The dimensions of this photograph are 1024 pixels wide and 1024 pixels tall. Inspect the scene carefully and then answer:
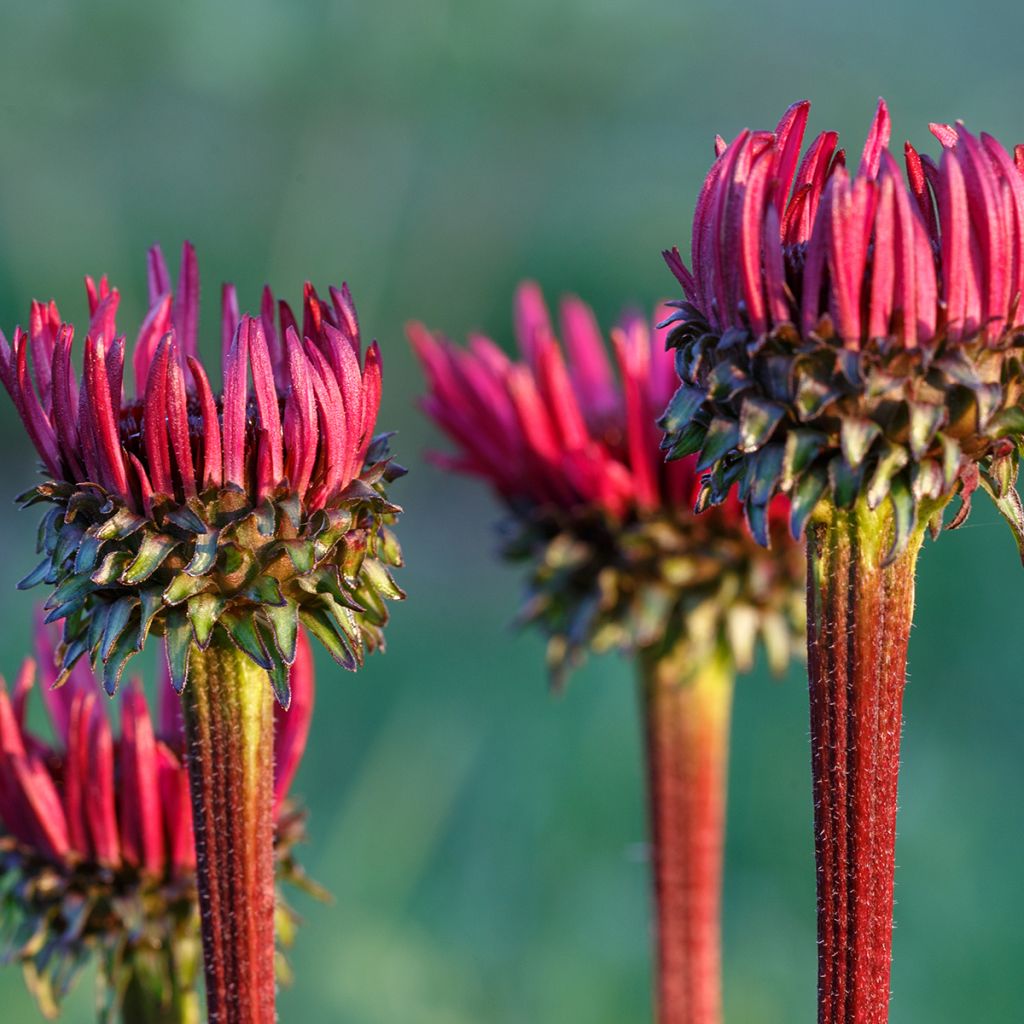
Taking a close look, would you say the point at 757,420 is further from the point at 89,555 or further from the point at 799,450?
the point at 89,555

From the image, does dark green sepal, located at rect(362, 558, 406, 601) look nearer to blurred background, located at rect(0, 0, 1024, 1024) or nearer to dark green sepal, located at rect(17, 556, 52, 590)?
dark green sepal, located at rect(17, 556, 52, 590)

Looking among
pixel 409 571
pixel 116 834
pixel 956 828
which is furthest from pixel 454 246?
pixel 116 834

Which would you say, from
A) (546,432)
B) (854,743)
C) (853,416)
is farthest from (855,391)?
(546,432)

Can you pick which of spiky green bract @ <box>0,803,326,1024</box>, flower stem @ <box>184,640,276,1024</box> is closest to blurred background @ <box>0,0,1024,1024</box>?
spiky green bract @ <box>0,803,326,1024</box>

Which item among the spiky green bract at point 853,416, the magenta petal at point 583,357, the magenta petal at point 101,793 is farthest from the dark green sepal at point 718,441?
the magenta petal at point 583,357

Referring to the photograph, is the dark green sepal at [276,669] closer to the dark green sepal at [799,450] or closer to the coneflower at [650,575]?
the dark green sepal at [799,450]

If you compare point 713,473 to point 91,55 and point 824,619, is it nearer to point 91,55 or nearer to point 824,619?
point 824,619

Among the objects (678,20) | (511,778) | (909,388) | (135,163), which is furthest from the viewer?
(678,20)
